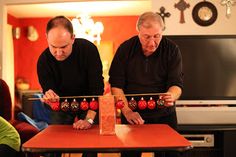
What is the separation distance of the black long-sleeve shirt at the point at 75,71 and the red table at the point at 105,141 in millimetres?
311

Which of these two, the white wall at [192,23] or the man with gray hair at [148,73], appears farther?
the white wall at [192,23]

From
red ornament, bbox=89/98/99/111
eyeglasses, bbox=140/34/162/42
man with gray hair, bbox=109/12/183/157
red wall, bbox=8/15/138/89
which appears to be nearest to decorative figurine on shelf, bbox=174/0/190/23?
man with gray hair, bbox=109/12/183/157

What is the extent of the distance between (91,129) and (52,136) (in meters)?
0.28

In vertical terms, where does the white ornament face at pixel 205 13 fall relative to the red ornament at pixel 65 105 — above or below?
above

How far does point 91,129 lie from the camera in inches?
75.5

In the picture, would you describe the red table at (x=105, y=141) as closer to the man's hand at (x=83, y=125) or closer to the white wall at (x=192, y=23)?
the man's hand at (x=83, y=125)

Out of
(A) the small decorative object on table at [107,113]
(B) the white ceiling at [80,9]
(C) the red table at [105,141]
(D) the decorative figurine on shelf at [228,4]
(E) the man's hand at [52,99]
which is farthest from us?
(B) the white ceiling at [80,9]

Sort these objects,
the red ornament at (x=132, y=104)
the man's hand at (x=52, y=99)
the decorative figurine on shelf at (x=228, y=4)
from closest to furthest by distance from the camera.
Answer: the man's hand at (x=52, y=99) < the red ornament at (x=132, y=104) < the decorative figurine on shelf at (x=228, y=4)

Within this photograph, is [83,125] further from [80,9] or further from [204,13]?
[80,9]

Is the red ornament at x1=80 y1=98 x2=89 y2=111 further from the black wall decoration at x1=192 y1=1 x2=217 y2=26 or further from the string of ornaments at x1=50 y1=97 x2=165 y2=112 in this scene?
the black wall decoration at x1=192 y1=1 x2=217 y2=26

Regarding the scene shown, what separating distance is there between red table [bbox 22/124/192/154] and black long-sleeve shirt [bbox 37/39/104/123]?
0.31 meters

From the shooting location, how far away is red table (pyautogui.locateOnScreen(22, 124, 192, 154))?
1465 millimetres

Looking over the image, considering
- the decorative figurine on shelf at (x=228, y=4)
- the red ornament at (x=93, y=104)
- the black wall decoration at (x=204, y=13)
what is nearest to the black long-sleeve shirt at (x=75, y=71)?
the red ornament at (x=93, y=104)

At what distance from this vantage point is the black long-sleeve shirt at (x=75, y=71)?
2094mm
